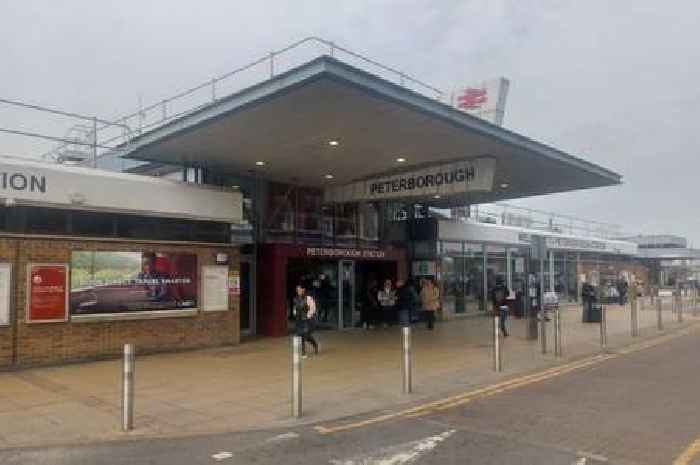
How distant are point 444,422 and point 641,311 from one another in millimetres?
25722

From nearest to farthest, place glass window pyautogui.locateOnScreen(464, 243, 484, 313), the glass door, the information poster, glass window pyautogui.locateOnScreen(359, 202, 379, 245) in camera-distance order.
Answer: the information poster < the glass door < glass window pyautogui.locateOnScreen(359, 202, 379, 245) < glass window pyautogui.locateOnScreen(464, 243, 484, 313)

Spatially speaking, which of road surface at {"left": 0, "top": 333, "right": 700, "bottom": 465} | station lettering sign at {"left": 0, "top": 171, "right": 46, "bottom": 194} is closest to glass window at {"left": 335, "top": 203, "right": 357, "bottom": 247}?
station lettering sign at {"left": 0, "top": 171, "right": 46, "bottom": 194}

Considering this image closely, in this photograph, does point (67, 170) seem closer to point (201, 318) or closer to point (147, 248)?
point (147, 248)

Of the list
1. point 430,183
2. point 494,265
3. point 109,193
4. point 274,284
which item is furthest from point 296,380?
point 494,265

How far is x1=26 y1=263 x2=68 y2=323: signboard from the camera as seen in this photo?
13.2 metres

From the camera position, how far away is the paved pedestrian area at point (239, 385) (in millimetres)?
8500

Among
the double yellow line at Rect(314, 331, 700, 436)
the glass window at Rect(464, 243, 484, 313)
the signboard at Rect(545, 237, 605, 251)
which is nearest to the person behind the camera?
the double yellow line at Rect(314, 331, 700, 436)

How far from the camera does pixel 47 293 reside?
13.5 meters

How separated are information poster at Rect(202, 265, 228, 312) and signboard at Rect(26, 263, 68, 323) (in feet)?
11.8

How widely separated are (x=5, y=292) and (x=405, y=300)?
40.3 ft

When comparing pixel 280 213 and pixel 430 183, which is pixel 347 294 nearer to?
pixel 280 213

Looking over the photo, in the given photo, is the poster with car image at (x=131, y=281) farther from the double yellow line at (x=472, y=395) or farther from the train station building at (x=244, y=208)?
the double yellow line at (x=472, y=395)

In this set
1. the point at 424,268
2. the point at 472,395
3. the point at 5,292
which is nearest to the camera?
the point at 472,395

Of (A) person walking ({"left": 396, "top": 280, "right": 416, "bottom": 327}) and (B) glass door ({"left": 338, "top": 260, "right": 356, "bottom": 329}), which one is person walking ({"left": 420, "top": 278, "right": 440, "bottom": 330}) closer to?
(A) person walking ({"left": 396, "top": 280, "right": 416, "bottom": 327})
